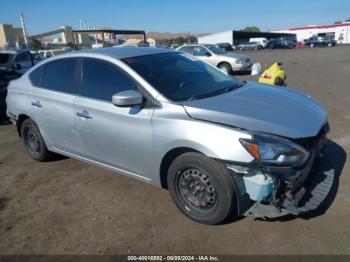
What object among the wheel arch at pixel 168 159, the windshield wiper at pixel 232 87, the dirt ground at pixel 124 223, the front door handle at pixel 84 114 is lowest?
the dirt ground at pixel 124 223

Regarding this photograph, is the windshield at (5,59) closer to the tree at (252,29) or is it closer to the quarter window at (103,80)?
the quarter window at (103,80)

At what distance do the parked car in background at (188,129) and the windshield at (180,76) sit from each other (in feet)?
0.05

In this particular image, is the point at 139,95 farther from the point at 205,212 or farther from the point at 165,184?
the point at 205,212

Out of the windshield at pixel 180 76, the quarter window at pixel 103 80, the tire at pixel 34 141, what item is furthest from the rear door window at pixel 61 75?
the windshield at pixel 180 76

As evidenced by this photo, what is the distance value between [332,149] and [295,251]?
2672 millimetres

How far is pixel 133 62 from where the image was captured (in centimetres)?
390

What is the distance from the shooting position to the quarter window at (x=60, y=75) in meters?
4.35

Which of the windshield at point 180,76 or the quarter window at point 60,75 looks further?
the quarter window at point 60,75

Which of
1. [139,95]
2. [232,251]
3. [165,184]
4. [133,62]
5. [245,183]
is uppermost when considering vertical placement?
[133,62]

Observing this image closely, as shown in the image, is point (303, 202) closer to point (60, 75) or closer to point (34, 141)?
point (60, 75)

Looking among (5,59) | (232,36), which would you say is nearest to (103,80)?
(5,59)

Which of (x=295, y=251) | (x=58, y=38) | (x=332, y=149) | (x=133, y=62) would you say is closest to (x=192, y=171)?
(x=295, y=251)

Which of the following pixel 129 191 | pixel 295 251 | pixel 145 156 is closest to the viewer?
pixel 295 251

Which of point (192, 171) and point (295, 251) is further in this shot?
point (192, 171)
